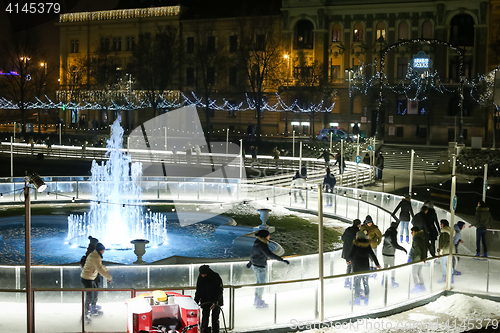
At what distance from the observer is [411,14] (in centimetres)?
6456

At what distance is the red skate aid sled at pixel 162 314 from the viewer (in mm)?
8969

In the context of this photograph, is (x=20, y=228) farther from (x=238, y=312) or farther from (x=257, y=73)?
(x=257, y=73)

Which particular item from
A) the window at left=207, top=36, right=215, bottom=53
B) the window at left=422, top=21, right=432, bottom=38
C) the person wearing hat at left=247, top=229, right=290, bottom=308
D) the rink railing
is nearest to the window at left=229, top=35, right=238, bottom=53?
the window at left=207, top=36, right=215, bottom=53

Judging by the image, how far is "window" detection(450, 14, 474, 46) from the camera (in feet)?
206

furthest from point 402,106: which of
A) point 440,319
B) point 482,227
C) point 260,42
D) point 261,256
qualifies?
point 261,256

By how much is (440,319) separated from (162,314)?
19.5ft

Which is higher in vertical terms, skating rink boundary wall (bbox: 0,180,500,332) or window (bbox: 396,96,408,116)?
window (bbox: 396,96,408,116)

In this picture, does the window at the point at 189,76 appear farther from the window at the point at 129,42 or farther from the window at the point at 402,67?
the window at the point at 402,67

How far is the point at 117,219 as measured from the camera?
24.7 meters

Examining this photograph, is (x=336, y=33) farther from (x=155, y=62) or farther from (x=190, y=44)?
(x=155, y=62)

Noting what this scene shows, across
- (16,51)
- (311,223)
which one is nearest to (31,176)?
(311,223)

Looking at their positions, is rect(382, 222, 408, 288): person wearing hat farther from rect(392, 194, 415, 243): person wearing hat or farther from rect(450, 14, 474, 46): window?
rect(450, 14, 474, 46): window

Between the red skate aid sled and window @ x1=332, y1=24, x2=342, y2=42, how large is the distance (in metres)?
61.8

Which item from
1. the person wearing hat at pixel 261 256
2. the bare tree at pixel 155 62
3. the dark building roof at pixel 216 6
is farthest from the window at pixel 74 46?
the person wearing hat at pixel 261 256
